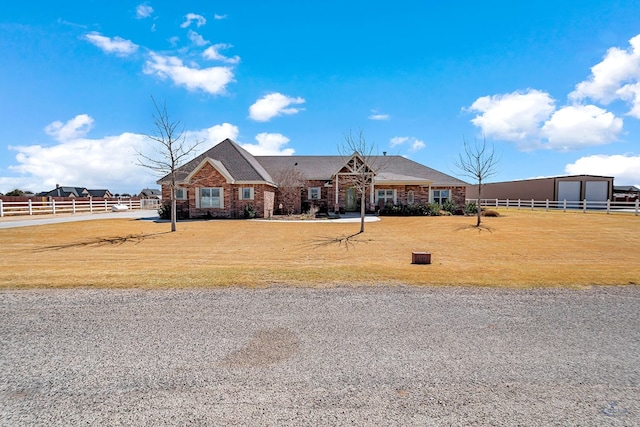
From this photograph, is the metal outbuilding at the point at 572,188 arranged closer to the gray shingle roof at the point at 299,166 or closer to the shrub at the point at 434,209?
the gray shingle roof at the point at 299,166

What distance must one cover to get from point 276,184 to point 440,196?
16.0 metres

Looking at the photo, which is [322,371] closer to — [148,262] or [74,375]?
[74,375]

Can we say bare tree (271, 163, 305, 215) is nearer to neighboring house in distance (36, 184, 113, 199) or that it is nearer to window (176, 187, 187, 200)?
window (176, 187, 187, 200)

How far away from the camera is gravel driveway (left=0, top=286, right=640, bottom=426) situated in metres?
3.12

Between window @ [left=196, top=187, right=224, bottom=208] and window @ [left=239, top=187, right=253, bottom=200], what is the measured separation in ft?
5.09

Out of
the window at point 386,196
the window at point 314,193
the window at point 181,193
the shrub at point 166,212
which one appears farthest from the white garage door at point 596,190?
the shrub at point 166,212

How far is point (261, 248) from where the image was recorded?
13539 mm

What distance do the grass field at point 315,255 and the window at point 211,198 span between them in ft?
20.9

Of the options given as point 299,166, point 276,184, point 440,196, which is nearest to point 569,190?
point 440,196

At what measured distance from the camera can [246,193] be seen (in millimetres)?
27094

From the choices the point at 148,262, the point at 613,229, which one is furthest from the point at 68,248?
the point at 613,229

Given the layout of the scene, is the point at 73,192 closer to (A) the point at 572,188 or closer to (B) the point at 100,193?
(B) the point at 100,193

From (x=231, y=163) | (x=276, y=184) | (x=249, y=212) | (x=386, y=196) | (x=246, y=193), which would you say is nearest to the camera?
(x=249, y=212)

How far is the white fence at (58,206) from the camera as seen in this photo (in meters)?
28.6
